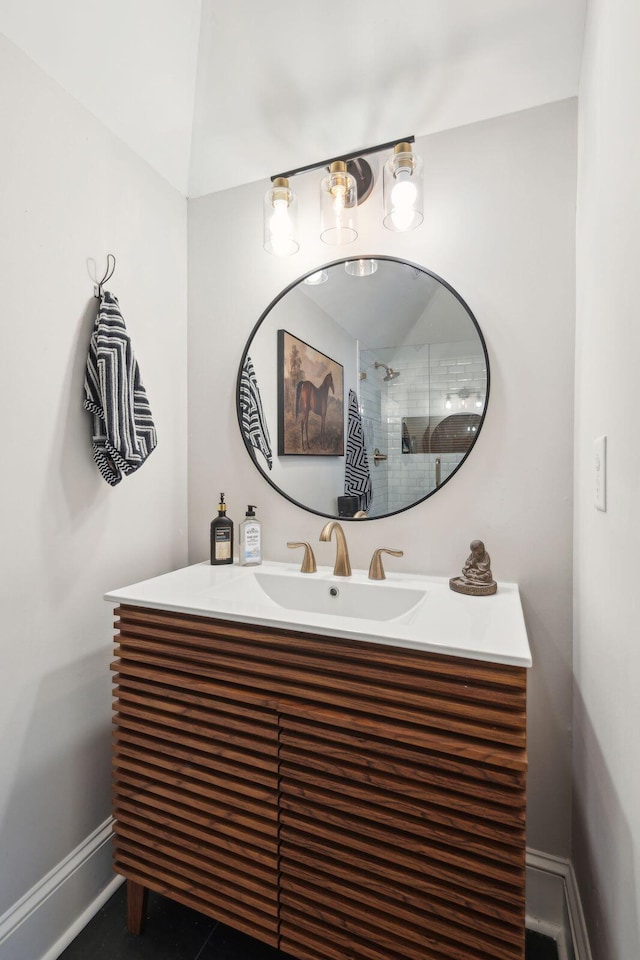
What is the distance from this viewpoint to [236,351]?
5.59ft

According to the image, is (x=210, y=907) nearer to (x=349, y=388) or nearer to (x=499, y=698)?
(x=499, y=698)

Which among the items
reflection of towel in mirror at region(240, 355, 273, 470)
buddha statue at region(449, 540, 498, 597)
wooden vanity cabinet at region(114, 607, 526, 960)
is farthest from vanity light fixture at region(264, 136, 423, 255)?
wooden vanity cabinet at region(114, 607, 526, 960)

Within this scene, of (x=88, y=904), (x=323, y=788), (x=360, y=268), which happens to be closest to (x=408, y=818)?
(x=323, y=788)

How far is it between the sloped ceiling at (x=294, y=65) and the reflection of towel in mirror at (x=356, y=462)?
33.3 inches

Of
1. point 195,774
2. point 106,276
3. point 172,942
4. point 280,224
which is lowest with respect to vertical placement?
point 172,942

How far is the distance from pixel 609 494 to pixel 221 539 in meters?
1.15

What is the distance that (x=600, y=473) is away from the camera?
91 cm

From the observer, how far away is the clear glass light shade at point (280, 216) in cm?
147

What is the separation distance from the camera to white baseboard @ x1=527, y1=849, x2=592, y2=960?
4.11 ft

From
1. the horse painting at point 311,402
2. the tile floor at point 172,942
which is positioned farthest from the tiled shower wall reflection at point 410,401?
the tile floor at point 172,942

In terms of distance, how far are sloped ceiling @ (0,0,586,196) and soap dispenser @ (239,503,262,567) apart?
3.91 ft

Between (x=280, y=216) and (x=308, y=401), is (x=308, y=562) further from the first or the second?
(x=280, y=216)

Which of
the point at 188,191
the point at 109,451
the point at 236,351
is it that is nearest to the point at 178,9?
the point at 188,191

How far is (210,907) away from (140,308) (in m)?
1.68
